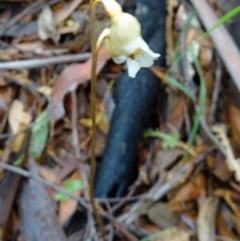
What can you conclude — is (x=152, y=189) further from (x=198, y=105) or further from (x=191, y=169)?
(x=198, y=105)

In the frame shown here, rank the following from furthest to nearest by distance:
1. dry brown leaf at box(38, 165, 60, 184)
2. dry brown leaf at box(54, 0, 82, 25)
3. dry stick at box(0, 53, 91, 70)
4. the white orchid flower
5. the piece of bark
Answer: dry brown leaf at box(54, 0, 82, 25), dry stick at box(0, 53, 91, 70), dry brown leaf at box(38, 165, 60, 184), the piece of bark, the white orchid flower

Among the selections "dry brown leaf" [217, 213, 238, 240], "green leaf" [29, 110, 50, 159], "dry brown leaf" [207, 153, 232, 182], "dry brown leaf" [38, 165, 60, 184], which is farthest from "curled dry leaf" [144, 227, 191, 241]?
"green leaf" [29, 110, 50, 159]

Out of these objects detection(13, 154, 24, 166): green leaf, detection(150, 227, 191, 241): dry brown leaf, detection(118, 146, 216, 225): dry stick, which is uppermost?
detection(13, 154, 24, 166): green leaf

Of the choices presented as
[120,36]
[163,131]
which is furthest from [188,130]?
[120,36]

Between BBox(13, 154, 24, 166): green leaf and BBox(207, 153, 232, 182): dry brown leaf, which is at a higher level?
BBox(13, 154, 24, 166): green leaf

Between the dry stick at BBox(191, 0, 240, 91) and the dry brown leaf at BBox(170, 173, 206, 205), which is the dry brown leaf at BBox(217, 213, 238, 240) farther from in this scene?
the dry stick at BBox(191, 0, 240, 91)

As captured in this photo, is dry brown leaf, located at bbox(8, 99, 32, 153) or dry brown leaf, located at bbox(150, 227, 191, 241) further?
dry brown leaf, located at bbox(8, 99, 32, 153)

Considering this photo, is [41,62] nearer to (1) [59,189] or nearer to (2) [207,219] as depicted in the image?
(1) [59,189]
